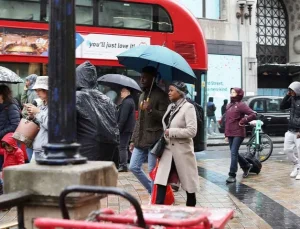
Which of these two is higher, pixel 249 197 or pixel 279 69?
pixel 279 69

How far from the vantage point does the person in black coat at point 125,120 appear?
9.85 metres

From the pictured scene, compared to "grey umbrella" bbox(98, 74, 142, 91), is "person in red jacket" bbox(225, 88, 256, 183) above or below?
below

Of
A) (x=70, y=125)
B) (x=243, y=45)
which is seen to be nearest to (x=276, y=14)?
(x=243, y=45)

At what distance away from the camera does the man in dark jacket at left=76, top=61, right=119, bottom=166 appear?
4543 millimetres

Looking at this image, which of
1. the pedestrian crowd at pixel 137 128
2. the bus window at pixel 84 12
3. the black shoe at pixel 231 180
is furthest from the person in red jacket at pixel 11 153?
the bus window at pixel 84 12

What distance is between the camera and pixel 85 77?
477 centimetres

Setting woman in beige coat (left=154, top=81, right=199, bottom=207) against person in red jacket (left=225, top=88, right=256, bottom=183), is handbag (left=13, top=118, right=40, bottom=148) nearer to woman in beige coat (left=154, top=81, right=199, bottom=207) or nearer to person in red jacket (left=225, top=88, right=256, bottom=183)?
woman in beige coat (left=154, top=81, right=199, bottom=207)

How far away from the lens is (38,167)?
3326mm

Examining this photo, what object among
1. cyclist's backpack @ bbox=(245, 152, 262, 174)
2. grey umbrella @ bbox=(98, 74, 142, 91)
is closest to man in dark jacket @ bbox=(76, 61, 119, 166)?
grey umbrella @ bbox=(98, 74, 142, 91)

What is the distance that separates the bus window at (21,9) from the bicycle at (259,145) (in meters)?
5.63

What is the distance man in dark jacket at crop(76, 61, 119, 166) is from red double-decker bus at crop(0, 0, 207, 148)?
563 cm

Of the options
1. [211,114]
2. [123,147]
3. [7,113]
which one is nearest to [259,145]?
[123,147]

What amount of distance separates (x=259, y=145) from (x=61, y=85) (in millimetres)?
9021

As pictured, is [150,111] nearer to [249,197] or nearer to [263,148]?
[249,197]
